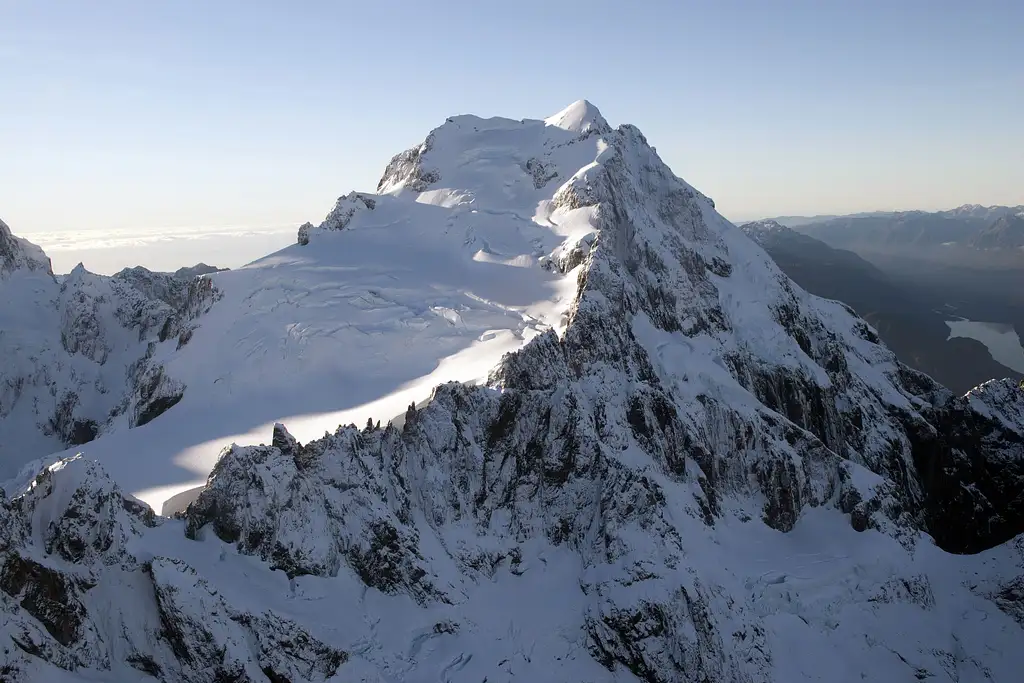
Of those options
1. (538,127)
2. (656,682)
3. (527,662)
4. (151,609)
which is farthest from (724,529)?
(538,127)

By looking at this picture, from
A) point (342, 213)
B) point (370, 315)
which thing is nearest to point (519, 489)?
point (370, 315)

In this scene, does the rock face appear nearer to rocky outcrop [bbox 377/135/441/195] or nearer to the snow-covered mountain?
the snow-covered mountain

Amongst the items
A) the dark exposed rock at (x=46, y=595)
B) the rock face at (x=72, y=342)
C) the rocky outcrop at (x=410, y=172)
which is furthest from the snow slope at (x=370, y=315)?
the dark exposed rock at (x=46, y=595)

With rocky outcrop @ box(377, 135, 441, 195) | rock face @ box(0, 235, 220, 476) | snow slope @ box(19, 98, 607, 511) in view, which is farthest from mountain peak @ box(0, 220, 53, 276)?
rocky outcrop @ box(377, 135, 441, 195)

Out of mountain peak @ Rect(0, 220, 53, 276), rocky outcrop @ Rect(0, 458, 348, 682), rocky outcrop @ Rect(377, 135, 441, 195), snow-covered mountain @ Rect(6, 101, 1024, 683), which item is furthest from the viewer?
rocky outcrop @ Rect(377, 135, 441, 195)

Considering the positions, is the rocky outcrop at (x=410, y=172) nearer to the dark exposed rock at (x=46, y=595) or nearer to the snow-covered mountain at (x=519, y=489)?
the snow-covered mountain at (x=519, y=489)

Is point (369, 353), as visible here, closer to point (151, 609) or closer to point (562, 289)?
point (562, 289)
